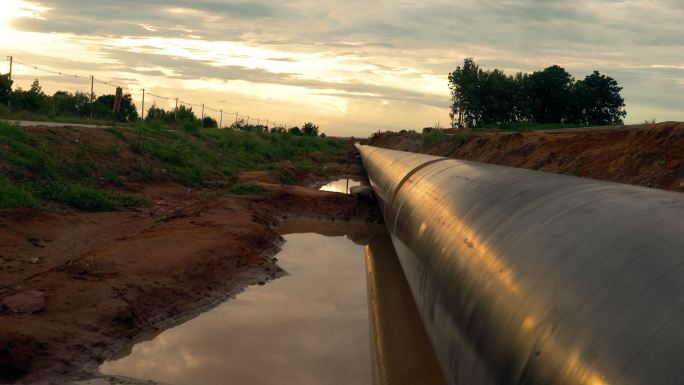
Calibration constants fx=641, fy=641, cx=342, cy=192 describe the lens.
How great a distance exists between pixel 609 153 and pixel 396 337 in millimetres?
8735

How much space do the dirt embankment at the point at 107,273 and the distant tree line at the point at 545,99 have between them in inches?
2553

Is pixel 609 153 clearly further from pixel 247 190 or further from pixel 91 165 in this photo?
pixel 91 165

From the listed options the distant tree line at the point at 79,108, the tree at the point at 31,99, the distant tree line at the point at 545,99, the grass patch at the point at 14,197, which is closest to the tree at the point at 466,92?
the distant tree line at the point at 545,99

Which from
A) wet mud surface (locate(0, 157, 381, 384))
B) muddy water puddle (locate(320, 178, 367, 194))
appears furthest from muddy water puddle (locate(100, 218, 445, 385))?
muddy water puddle (locate(320, 178, 367, 194))

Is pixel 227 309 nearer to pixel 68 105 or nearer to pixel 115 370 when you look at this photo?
pixel 115 370

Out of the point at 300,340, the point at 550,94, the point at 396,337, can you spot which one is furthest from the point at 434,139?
the point at 550,94

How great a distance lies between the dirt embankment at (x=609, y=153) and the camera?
10938mm

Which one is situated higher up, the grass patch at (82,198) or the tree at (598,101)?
the tree at (598,101)

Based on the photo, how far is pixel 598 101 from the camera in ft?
234

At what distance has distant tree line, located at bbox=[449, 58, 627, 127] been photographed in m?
71.1

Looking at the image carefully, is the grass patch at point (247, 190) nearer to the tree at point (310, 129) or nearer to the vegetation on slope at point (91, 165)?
the vegetation on slope at point (91, 165)

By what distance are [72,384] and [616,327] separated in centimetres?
400

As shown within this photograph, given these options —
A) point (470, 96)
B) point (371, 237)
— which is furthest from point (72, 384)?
point (470, 96)

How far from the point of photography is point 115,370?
5074 mm
